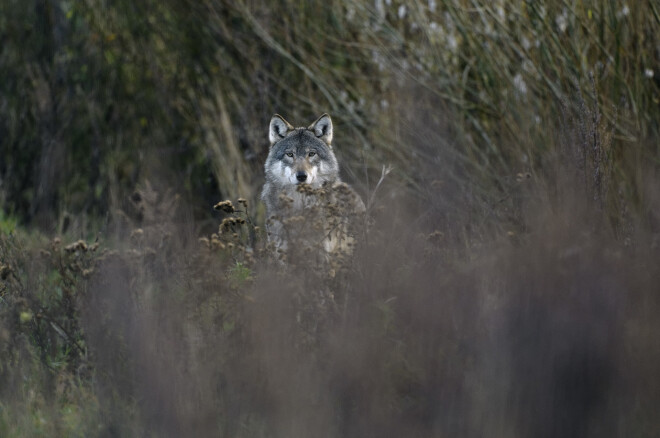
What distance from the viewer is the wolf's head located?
7867mm

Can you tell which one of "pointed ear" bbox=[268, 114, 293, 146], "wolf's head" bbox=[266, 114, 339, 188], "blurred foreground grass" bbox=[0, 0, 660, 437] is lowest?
"blurred foreground grass" bbox=[0, 0, 660, 437]

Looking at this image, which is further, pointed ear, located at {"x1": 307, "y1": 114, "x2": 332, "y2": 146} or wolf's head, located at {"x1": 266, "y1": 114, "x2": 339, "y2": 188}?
pointed ear, located at {"x1": 307, "y1": 114, "x2": 332, "y2": 146}

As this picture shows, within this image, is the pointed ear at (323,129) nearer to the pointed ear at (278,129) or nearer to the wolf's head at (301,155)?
the wolf's head at (301,155)

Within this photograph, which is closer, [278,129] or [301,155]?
[301,155]

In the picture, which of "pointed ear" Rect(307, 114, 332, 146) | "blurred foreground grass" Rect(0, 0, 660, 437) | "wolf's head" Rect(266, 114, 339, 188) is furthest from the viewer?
"pointed ear" Rect(307, 114, 332, 146)

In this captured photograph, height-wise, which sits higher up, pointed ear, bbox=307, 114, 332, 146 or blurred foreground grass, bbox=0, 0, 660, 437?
pointed ear, bbox=307, 114, 332, 146

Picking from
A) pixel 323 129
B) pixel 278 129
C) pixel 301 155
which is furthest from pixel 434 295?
pixel 278 129

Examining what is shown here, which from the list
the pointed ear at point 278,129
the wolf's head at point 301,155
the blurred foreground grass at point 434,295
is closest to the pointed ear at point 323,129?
the wolf's head at point 301,155

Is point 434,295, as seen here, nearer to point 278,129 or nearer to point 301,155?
point 301,155

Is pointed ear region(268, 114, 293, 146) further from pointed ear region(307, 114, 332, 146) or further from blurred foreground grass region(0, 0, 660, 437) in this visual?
blurred foreground grass region(0, 0, 660, 437)

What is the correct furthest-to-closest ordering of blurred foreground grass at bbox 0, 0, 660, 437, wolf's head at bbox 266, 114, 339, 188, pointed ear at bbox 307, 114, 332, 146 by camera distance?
pointed ear at bbox 307, 114, 332, 146, wolf's head at bbox 266, 114, 339, 188, blurred foreground grass at bbox 0, 0, 660, 437

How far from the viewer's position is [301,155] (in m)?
8.01

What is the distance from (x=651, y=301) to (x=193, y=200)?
8.59 m

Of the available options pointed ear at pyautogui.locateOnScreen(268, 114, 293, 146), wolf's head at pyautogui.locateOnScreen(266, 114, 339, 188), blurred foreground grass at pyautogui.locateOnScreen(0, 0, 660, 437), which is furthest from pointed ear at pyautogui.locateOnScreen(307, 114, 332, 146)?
blurred foreground grass at pyautogui.locateOnScreen(0, 0, 660, 437)
